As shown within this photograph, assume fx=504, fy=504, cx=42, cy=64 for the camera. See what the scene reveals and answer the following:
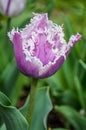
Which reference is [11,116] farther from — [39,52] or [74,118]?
[74,118]

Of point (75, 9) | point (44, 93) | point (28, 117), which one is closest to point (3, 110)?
point (28, 117)

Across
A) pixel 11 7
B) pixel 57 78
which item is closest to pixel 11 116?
pixel 11 7

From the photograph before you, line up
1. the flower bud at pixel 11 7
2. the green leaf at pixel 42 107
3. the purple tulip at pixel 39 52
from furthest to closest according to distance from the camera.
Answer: the flower bud at pixel 11 7, the green leaf at pixel 42 107, the purple tulip at pixel 39 52

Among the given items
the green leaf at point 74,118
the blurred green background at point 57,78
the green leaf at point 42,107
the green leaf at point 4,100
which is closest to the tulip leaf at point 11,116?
the green leaf at point 4,100

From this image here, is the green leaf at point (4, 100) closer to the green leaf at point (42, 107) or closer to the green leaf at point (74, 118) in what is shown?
the green leaf at point (42, 107)

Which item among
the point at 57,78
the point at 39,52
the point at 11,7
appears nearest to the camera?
the point at 39,52

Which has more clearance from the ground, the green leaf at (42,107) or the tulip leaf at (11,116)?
the tulip leaf at (11,116)
